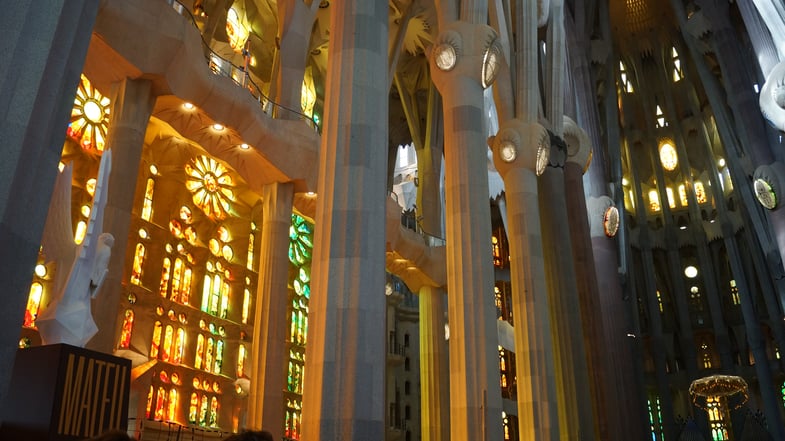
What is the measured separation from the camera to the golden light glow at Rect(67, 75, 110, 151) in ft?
45.9

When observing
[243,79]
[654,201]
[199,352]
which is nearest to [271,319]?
[243,79]

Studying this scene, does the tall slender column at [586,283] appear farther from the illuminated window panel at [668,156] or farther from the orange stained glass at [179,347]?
the illuminated window panel at [668,156]

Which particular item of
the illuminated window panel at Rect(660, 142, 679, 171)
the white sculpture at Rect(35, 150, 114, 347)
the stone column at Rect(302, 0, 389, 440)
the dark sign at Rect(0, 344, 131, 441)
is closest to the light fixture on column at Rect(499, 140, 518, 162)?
the stone column at Rect(302, 0, 389, 440)

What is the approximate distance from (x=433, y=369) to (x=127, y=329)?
850cm

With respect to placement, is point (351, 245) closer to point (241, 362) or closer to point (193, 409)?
point (193, 409)

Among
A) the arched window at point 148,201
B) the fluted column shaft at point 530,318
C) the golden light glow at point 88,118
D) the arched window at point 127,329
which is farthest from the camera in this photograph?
the arched window at point 148,201

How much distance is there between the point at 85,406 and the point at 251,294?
14.5 meters

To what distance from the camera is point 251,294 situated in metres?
18.5

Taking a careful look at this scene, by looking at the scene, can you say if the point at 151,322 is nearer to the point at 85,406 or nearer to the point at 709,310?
the point at 85,406

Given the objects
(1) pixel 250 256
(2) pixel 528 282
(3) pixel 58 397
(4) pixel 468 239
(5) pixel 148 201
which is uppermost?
(5) pixel 148 201

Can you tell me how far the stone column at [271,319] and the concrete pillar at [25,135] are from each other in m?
8.31

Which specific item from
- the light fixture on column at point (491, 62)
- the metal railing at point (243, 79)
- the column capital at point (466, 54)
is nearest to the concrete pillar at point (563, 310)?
the light fixture on column at point (491, 62)

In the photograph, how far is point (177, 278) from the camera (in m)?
16.1

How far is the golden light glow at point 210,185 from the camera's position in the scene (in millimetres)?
17094
